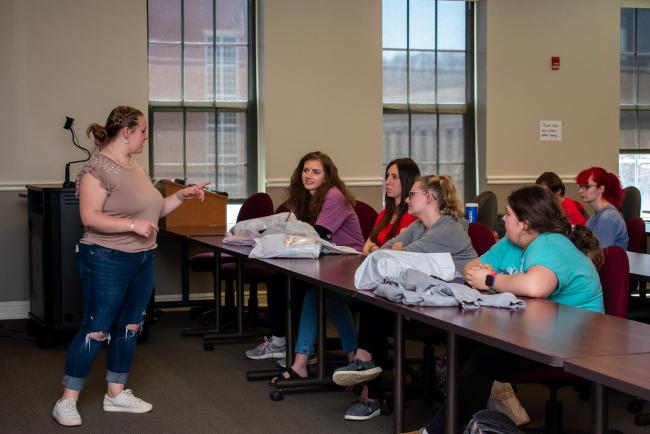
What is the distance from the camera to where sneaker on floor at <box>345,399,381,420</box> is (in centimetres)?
420

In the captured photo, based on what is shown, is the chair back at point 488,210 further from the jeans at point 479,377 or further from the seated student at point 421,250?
the jeans at point 479,377

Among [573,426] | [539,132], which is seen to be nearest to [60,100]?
[539,132]

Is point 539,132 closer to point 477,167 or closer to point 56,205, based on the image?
point 477,167

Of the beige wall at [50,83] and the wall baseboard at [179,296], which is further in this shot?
the wall baseboard at [179,296]

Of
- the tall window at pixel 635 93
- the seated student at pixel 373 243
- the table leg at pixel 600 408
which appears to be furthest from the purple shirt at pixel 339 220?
the tall window at pixel 635 93

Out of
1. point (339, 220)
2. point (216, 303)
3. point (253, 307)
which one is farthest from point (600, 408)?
point (253, 307)

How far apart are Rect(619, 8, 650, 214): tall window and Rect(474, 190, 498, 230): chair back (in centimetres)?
197

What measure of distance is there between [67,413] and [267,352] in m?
1.70

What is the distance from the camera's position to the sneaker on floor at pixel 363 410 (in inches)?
165

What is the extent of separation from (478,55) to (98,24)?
130 inches

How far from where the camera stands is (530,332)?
8.55ft

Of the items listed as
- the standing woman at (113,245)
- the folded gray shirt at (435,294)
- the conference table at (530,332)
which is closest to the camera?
the conference table at (530,332)

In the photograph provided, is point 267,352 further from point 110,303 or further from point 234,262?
point 110,303

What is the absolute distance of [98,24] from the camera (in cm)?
710
